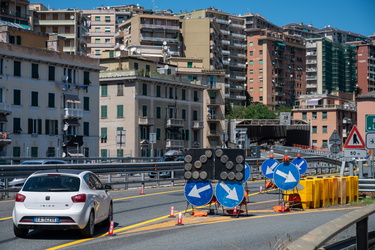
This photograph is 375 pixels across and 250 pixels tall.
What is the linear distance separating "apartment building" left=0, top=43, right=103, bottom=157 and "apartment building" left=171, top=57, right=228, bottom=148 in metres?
28.9

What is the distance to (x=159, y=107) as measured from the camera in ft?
258

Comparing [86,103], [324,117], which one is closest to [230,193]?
[86,103]

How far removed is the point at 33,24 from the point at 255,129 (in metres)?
39.9

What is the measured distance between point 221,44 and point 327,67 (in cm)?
A: 5324

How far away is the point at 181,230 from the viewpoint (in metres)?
14.6

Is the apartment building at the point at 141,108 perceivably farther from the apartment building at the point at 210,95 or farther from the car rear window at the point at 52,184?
the car rear window at the point at 52,184

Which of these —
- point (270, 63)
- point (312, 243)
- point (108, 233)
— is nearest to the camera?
point (312, 243)

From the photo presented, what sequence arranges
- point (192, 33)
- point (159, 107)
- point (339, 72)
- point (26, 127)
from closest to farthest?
point (26, 127), point (159, 107), point (192, 33), point (339, 72)

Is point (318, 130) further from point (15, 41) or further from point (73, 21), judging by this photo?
point (15, 41)

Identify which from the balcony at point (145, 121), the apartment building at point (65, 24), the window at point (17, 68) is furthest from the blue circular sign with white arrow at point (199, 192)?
the apartment building at point (65, 24)

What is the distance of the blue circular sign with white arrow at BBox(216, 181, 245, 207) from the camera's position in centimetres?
1700

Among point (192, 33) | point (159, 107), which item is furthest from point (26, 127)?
point (192, 33)

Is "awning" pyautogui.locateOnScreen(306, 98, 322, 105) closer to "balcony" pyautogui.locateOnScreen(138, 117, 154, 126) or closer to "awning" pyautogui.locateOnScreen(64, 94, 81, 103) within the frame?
"balcony" pyautogui.locateOnScreen(138, 117, 154, 126)

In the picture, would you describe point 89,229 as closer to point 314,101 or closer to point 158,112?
point 158,112
